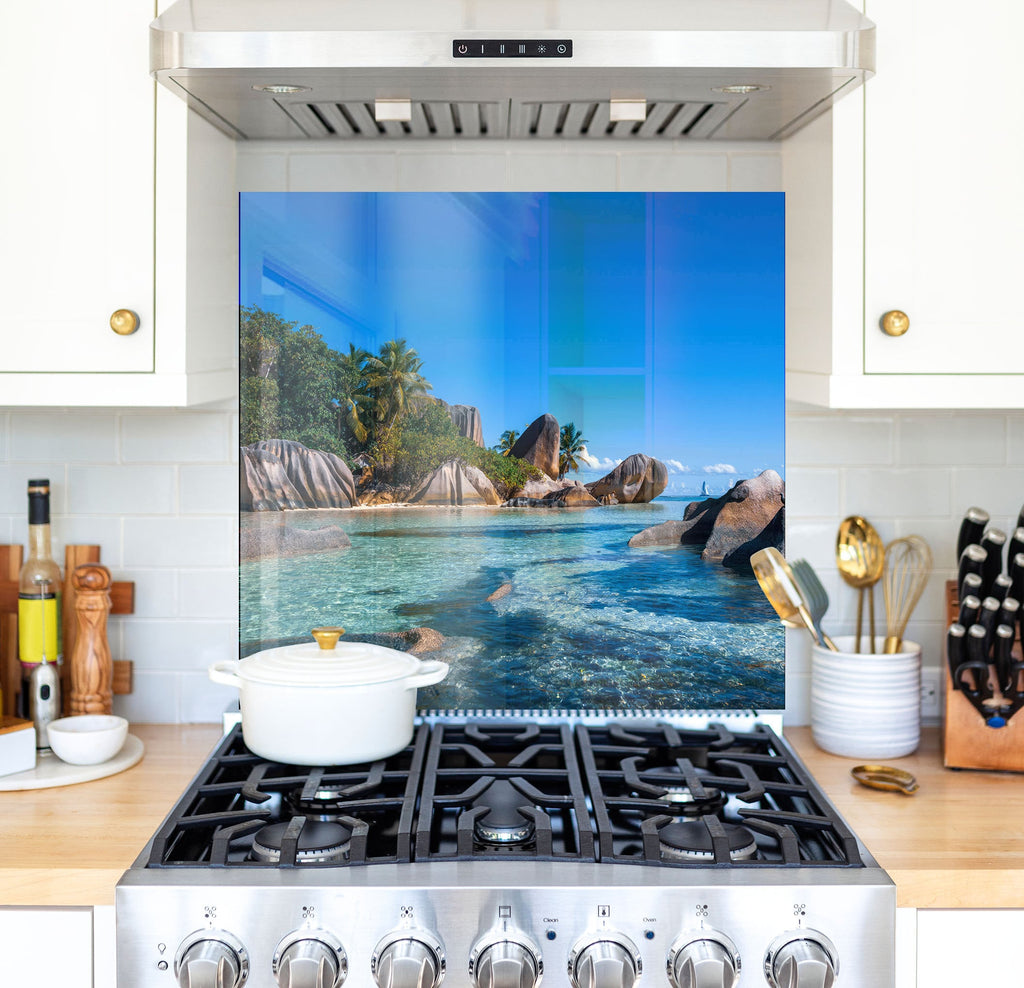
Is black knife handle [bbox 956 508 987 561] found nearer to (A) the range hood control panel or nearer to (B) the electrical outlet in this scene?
(B) the electrical outlet

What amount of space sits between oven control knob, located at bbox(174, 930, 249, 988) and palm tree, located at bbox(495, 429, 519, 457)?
3.28 feet

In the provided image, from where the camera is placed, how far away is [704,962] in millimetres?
1377

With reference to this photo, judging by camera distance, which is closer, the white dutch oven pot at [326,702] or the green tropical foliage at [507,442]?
the white dutch oven pot at [326,702]

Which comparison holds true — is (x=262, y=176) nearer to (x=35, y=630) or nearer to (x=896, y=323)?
(x=35, y=630)

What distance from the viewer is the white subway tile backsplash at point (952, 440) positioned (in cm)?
209

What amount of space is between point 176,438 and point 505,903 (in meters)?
1.13

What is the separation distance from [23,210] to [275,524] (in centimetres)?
71

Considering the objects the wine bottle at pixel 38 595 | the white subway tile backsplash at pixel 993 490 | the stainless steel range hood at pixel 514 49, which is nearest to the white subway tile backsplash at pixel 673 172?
the stainless steel range hood at pixel 514 49

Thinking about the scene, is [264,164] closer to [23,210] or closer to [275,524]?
[23,210]

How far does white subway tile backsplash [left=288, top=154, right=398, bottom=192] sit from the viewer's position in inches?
80.7

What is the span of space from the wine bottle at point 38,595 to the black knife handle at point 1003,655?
1.62m

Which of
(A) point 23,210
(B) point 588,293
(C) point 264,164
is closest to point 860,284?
(B) point 588,293

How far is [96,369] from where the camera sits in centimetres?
167

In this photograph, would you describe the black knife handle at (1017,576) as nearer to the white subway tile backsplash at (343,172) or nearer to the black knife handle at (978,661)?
the black knife handle at (978,661)
